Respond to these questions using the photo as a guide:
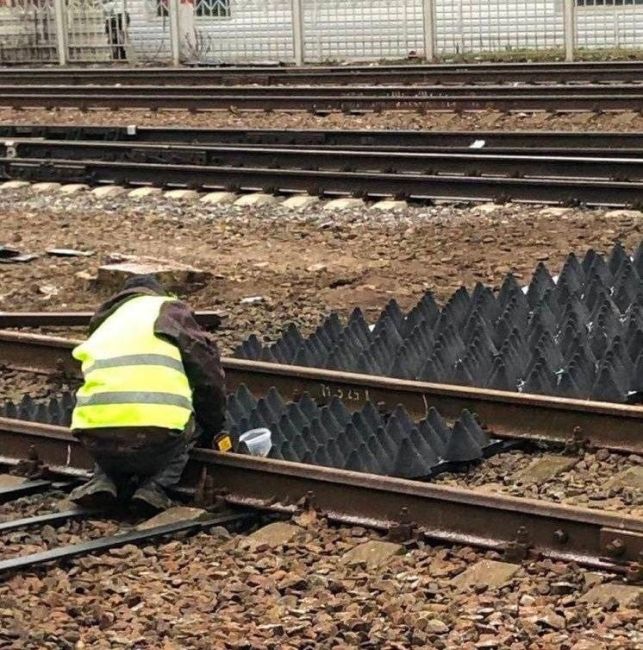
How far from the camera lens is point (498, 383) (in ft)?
25.7

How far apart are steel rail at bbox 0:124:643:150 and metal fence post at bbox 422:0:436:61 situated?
9.14 m

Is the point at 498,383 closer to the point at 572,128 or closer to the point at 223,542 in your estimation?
the point at 223,542

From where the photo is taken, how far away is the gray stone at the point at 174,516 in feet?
21.7

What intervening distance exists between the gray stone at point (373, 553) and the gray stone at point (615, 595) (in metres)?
0.83

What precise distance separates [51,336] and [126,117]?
1103 cm

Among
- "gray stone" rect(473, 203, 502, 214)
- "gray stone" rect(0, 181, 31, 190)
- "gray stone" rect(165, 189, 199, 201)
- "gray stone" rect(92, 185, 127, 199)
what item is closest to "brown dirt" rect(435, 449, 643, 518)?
"gray stone" rect(473, 203, 502, 214)

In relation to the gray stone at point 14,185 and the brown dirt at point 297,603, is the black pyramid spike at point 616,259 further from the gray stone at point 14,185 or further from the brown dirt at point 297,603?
the gray stone at point 14,185

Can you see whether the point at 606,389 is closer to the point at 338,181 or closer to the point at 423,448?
the point at 423,448

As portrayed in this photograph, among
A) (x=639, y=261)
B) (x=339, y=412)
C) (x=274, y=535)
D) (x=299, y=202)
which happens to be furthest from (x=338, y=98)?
(x=274, y=535)

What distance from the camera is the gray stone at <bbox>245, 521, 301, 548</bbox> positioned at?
6315mm

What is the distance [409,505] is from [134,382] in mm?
1210

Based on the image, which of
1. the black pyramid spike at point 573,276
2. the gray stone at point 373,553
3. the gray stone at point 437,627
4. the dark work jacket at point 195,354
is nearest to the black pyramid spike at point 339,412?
the dark work jacket at point 195,354

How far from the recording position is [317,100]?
19938 millimetres

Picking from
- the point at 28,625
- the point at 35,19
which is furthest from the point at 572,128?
the point at 35,19
